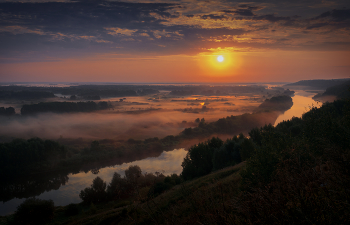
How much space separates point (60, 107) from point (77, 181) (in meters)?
103

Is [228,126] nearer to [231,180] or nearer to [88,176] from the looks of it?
[88,176]

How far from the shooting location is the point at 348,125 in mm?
14070

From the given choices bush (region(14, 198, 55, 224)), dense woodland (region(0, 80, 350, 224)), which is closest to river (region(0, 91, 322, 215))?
dense woodland (region(0, 80, 350, 224))

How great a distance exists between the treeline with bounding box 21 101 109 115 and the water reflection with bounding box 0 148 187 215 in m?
93.4

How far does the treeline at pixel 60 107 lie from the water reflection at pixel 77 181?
306 feet

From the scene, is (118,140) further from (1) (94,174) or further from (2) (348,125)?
(2) (348,125)

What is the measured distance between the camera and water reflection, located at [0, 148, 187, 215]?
3863cm

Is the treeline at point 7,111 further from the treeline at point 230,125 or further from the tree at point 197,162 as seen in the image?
the tree at point 197,162

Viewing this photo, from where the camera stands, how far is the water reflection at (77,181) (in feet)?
127

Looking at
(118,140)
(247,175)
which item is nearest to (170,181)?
(247,175)

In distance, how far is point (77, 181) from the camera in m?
47.2

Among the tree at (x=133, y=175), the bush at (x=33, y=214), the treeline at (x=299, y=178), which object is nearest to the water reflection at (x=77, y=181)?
the tree at (x=133, y=175)

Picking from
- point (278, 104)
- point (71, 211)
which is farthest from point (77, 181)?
point (278, 104)

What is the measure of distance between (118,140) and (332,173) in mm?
78304
